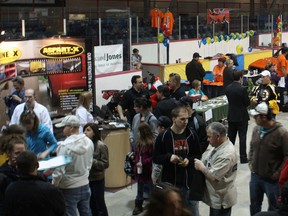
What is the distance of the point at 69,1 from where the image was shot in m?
23.4

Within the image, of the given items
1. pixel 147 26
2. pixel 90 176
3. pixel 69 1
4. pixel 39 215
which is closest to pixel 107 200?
pixel 90 176

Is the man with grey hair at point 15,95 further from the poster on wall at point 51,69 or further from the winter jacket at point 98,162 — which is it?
the winter jacket at point 98,162

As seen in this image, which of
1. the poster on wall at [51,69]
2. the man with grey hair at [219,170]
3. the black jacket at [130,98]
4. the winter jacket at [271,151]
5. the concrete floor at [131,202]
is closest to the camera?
the man with grey hair at [219,170]

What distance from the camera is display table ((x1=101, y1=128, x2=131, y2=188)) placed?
6.62 m

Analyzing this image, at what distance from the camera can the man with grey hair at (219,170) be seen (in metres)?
4.35

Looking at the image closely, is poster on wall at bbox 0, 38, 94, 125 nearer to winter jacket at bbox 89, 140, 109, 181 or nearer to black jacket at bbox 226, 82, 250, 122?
black jacket at bbox 226, 82, 250, 122

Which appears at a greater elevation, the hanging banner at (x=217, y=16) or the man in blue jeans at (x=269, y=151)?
the hanging banner at (x=217, y=16)

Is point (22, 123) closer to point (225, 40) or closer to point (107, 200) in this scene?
point (107, 200)

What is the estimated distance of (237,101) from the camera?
7559 mm

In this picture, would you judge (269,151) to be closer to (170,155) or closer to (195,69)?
(170,155)

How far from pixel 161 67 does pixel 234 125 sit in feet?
21.0

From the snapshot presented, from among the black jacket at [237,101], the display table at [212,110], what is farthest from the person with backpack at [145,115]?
the display table at [212,110]

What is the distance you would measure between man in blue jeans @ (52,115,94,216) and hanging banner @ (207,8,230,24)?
52.0 feet

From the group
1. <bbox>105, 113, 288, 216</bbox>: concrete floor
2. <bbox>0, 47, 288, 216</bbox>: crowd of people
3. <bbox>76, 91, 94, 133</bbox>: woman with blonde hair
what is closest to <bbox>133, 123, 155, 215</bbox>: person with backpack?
<bbox>0, 47, 288, 216</bbox>: crowd of people
